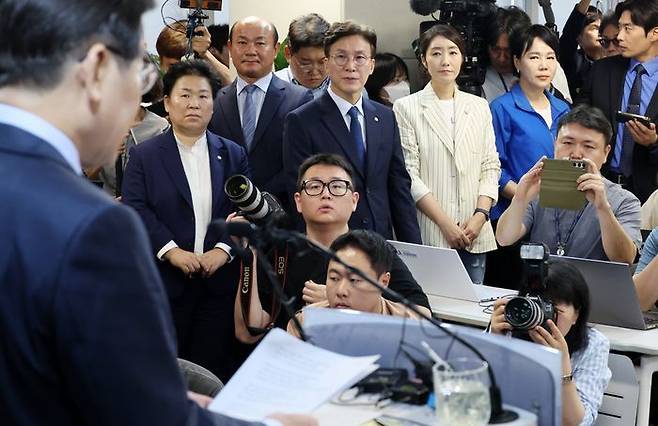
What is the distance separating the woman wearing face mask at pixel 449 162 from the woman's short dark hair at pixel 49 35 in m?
3.03

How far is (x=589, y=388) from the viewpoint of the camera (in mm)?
2572

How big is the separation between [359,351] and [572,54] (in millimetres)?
4231

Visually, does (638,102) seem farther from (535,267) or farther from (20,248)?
(20,248)

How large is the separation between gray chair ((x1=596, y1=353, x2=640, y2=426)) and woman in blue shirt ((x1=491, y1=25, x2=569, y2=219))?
163 cm

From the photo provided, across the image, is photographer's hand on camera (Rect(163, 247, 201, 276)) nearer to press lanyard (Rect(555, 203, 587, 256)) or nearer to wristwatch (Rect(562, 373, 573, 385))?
press lanyard (Rect(555, 203, 587, 256))

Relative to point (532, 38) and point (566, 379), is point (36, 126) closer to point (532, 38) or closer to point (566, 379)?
point (566, 379)

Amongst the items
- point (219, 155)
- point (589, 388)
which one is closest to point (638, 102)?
point (219, 155)

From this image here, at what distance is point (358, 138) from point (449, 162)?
47cm

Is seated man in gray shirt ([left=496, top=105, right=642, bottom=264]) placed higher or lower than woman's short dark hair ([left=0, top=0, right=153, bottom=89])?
lower

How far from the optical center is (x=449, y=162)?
4.20m

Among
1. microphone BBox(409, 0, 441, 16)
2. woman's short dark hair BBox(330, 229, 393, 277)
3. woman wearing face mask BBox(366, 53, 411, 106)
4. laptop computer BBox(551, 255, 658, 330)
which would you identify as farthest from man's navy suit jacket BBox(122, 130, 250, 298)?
microphone BBox(409, 0, 441, 16)

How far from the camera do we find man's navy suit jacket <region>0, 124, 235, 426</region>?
109 centimetres

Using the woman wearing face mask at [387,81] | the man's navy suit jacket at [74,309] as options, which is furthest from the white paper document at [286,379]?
the woman wearing face mask at [387,81]

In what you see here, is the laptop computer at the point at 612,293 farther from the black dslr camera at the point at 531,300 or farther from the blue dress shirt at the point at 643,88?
the blue dress shirt at the point at 643,88
